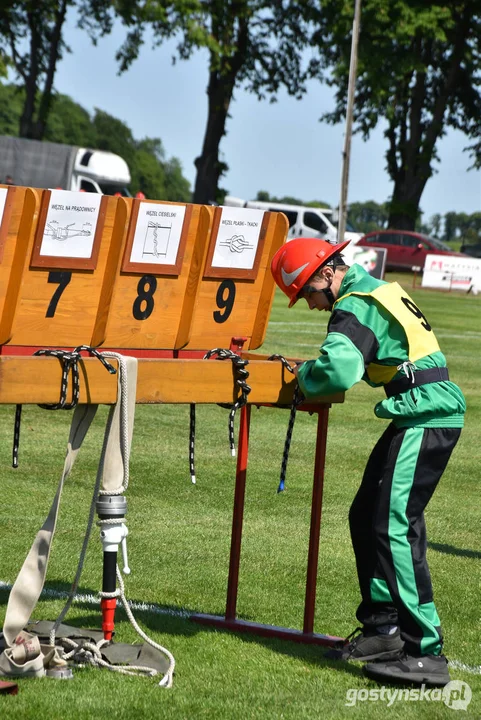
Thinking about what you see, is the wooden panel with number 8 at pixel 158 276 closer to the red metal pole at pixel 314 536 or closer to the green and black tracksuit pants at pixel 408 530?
the red metal pole at pixel 314 536

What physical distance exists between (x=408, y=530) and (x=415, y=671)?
595mm

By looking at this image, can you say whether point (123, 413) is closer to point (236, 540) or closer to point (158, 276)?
point (236, 540)

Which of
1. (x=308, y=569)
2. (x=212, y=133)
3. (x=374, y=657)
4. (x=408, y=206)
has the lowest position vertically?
(x=374, y=657)

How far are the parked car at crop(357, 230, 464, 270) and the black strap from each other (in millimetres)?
37717

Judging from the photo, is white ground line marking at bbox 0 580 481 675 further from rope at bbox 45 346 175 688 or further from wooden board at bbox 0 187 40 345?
wooden board at bbox 0 187 40 345

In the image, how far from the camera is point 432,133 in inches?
2068

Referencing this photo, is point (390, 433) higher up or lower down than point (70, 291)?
lower down

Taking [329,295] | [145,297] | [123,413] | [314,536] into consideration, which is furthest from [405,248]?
[123,413]

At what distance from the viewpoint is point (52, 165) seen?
1674 inches

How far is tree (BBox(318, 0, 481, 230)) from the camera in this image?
4900 centimetres

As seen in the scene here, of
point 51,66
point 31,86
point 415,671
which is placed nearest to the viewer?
point 415,671

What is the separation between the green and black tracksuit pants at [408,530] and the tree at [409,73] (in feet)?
146

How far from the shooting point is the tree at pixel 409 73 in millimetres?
49000

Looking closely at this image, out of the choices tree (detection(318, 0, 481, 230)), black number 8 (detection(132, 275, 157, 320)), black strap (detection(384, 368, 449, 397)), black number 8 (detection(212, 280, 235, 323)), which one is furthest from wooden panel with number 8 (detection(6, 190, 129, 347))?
tree (detection(318, 0, 481, 230))
